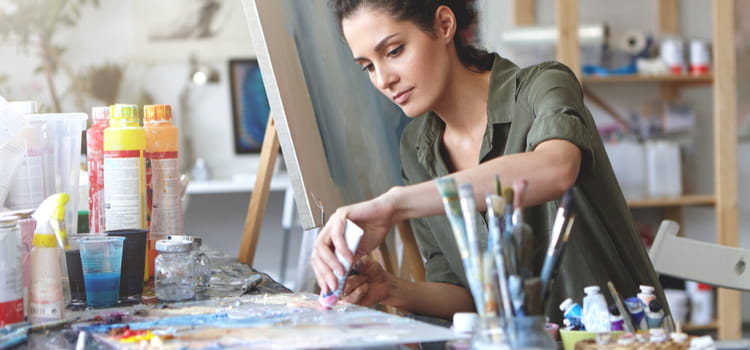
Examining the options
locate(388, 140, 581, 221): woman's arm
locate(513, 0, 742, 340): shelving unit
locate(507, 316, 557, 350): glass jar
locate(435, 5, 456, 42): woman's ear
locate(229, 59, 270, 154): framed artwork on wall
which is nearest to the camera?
locate(507, 316, 557, 350): glass jar

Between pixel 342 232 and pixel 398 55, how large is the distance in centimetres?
51

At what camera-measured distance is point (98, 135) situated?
141 centimetres

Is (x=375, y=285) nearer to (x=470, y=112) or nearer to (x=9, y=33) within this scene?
(x=470, y=112)

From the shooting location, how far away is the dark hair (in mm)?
1448

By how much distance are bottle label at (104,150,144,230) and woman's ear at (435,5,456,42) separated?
0.59 meters

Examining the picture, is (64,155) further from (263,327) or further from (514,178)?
(514,178)

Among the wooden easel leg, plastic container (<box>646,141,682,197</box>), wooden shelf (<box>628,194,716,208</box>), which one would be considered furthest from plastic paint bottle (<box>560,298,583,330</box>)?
plastic container (<box>646,141,682,197</box>)

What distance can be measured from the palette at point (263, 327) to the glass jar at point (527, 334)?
0.10 metres

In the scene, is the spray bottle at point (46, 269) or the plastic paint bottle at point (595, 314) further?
the spray bottle at point (46, 269)

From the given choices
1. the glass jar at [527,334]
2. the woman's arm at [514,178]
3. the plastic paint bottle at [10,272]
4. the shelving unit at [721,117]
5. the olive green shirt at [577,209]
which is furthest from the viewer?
the shelving unit at [721,117]

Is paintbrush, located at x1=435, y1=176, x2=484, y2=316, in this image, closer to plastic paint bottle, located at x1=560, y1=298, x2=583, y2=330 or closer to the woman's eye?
plastic paint bottle, located at x1=560, y1=298, x2=583, y2=330

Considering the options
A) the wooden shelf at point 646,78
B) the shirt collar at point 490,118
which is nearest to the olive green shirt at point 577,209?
the shirt collar at point 490,118

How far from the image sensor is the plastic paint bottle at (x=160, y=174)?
56.6 inches

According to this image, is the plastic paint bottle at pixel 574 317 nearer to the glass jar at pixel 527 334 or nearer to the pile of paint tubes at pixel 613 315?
the pile of paint tubes at pixel 613 315
